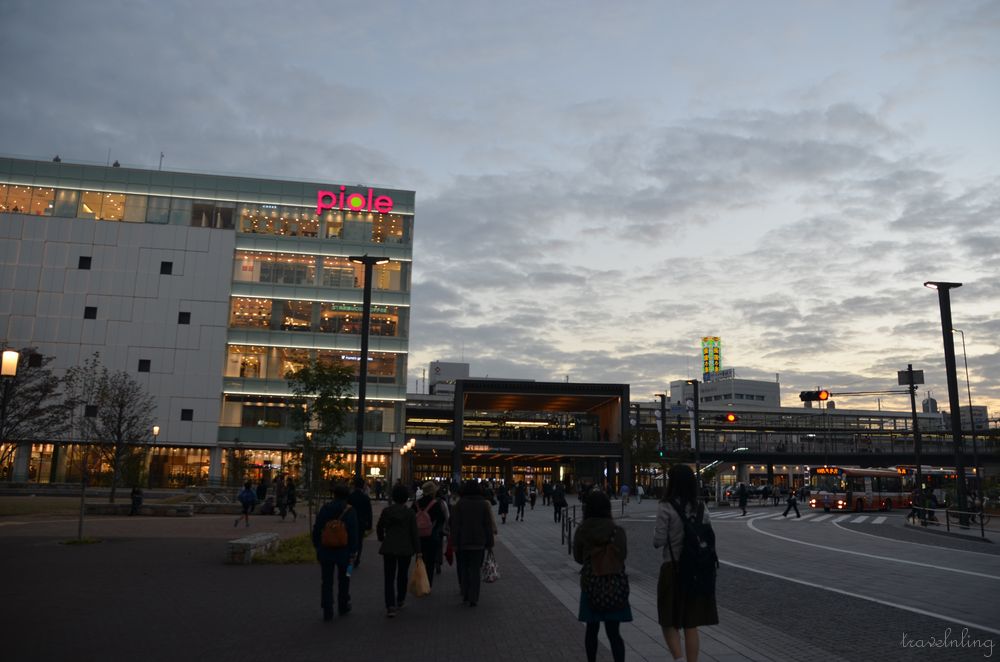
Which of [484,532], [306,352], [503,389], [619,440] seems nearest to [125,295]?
[306,352]

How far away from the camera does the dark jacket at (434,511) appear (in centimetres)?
1284

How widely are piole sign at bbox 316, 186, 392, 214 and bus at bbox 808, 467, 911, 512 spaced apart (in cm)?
3946

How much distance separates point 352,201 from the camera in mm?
62250

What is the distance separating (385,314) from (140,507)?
30394 mm

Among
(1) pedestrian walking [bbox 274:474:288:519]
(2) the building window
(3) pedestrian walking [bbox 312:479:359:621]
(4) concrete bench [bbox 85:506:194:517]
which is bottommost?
(4) concrete bench [bbox 85:506:194:517]

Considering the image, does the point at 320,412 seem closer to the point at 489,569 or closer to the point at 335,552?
the point at 489,569

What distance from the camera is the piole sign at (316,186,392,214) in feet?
204

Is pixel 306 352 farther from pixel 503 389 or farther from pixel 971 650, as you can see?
pixel 971 650

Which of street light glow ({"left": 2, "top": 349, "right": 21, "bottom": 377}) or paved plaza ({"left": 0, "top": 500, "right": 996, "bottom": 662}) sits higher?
street light glow ({"left": 2, "top": 349, "right": 21, "bottom": 377})

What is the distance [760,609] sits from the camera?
11.5 metres

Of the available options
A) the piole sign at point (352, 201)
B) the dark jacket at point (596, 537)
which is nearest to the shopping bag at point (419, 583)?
the dark jacket at point (596, 537)

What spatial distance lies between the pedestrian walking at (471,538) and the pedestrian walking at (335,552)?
1.72 m

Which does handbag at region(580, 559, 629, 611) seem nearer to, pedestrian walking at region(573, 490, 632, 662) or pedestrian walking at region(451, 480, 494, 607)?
pedestrian walking at region(573, 490, 632, 662)

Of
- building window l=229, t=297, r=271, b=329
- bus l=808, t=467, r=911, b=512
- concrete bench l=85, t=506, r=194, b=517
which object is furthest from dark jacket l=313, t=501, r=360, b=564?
building window l=229, t=297, r=271, b=329
